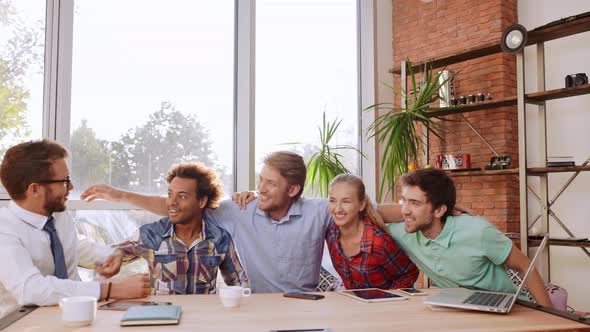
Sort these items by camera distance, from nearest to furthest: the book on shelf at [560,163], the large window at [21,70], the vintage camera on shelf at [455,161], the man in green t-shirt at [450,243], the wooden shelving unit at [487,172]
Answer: the man in green t-shirt at [450,243], the large window at [21,70], the book on shelf at [560,163], the wooden shelving unit at [487,172], the vintage camera on shelf at [455,161]

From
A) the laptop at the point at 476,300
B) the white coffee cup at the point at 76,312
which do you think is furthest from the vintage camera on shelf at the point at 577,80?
the white coffee cup at the point at 76,312

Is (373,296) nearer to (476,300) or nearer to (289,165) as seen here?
(476,300)

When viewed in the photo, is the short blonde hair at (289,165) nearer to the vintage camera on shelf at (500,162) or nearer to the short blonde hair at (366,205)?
the short blonde hair at (366,205)

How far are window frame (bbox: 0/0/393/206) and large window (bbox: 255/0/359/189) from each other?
109mm

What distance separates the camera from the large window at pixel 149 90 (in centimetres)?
422

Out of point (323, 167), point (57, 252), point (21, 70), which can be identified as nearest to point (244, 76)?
point (323, 167)

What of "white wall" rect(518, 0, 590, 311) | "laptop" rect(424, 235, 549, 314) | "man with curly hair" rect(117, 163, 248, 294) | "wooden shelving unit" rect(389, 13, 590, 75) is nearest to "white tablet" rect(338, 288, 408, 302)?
"laptop" rect(424, 235, 549, 314)

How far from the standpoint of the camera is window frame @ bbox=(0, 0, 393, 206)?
13.4 ft

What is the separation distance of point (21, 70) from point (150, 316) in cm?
308

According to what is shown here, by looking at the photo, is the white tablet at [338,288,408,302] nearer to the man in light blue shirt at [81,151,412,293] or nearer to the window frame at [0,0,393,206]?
the man in light blue shirt at [81,151,412,293]

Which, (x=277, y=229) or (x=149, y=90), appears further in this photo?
(x=149, y=90)

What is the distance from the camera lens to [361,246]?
2.48 m

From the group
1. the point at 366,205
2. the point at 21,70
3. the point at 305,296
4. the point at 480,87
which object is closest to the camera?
the point at 305,296

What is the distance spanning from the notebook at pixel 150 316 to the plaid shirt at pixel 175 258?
81 centimetres
